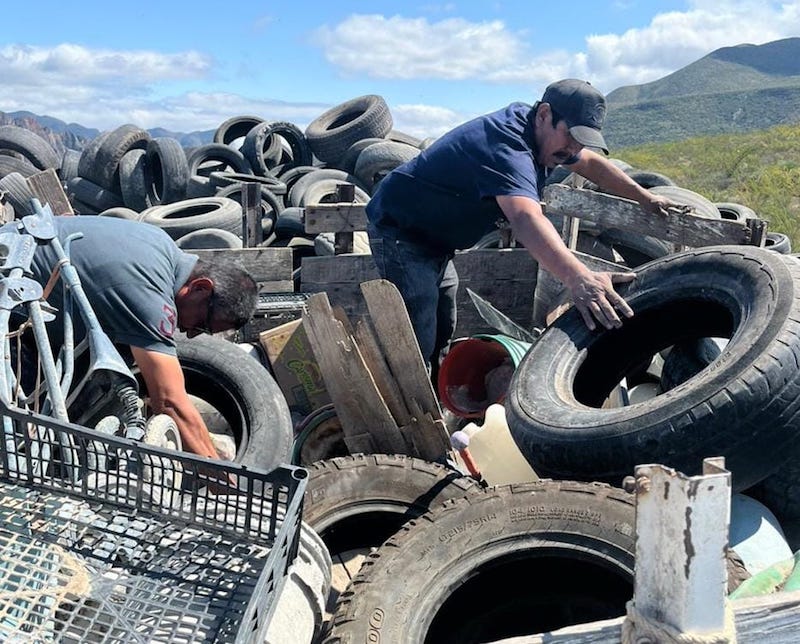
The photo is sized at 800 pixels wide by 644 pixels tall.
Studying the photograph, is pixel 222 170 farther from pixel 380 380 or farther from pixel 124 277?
pixel 124 277

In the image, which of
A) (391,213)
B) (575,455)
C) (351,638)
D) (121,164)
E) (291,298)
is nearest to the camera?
(351,638)

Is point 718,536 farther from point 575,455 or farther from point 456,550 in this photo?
point 575,455

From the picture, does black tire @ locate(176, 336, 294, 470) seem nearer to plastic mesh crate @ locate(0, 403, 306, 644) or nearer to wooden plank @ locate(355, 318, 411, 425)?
wooden plank @ locate(355, 318, 411, 425)

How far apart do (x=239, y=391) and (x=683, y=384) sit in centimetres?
215

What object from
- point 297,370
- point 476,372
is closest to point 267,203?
point 297,370

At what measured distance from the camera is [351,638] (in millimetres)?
2020

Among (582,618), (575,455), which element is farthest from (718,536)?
(575,455)

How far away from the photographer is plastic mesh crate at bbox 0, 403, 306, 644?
67.2 inches

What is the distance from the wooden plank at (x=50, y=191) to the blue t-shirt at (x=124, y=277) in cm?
325

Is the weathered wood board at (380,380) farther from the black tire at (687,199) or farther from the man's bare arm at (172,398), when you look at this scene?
the black tire at (687,199)

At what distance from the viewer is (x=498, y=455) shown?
11.1ft

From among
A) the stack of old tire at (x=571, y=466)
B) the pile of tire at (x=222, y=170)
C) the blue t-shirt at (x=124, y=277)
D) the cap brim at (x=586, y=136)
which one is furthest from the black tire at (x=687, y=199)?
the blue t-shirt at (x=124, y=277)

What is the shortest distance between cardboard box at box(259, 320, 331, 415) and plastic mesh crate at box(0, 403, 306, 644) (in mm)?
2266

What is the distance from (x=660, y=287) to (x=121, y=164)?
29.9 ft
